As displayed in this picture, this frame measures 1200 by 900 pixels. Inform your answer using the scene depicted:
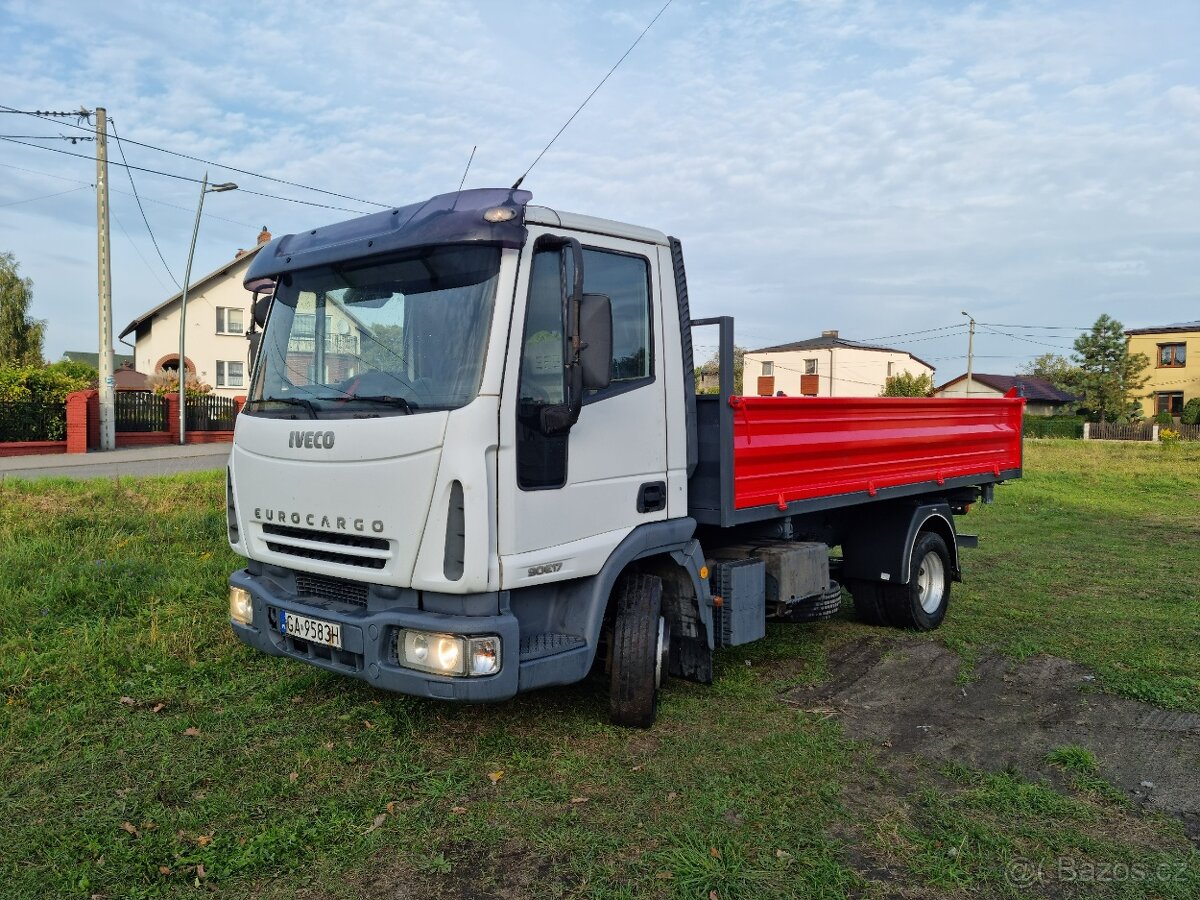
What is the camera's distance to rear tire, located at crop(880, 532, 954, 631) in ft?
23.2

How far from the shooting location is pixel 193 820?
3.75m

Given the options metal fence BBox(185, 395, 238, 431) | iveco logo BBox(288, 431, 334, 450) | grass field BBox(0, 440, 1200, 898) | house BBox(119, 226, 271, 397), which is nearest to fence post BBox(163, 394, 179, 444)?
metal fence BBox(185, 395, 238, 431)

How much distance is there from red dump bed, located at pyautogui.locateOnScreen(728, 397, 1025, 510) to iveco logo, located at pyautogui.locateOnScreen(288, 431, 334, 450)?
2.17m

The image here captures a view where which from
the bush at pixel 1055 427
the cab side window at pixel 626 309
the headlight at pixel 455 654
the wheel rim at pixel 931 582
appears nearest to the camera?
the headlight at pixel 455 654

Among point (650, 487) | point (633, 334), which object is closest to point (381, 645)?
point (650, 487)

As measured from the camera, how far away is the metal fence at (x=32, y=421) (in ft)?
66.0

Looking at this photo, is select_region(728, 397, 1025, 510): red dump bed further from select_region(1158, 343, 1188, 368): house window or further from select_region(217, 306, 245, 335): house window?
select_region(1158, 343, 1188, 368): house window

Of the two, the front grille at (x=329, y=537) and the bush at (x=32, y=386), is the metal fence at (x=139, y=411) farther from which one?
the front grille at (x=329, y=537)

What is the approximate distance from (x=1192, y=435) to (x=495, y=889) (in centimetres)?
5422

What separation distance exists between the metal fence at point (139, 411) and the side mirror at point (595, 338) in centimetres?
2345

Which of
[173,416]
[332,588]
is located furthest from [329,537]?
[173,416]

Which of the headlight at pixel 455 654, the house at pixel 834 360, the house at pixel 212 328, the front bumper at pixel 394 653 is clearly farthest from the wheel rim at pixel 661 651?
the house at pixel 212 328

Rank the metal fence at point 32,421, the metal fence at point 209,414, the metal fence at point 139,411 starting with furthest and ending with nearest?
the metal fence at point 209,414
the metal fence at point 139,411
the metal fence at point 32,421

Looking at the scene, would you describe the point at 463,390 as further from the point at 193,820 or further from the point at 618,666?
the point at 193,820
